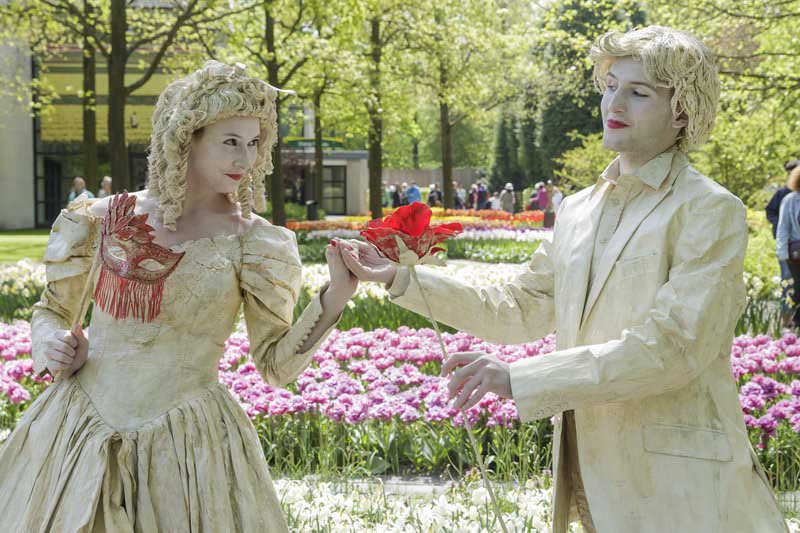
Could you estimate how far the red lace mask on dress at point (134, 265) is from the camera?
8.47 feet

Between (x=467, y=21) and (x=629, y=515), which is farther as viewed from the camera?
(x=467, y=21)

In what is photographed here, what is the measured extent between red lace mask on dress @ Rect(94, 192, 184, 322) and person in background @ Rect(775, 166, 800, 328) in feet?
22.2

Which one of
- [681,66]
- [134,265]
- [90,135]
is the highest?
[90,135]

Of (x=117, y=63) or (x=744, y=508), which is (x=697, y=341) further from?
(x=117, y=63)

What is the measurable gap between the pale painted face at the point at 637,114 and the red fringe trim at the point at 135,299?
1.25m

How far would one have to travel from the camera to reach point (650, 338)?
1.99m

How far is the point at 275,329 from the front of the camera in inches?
107

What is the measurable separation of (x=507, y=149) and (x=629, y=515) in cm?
4756

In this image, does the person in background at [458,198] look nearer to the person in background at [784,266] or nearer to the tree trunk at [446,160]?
the tree trunk at [446,160]

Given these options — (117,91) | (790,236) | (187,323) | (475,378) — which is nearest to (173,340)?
(187,323)

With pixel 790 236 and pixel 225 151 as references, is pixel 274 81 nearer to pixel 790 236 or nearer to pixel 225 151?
pixel 790 236

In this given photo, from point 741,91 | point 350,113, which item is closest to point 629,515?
point 741,91

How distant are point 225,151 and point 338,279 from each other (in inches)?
18.9

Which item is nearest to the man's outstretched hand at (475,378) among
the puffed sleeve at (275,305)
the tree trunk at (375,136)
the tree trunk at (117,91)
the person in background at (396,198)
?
Answer: the puffed sleeve at (275,305)
